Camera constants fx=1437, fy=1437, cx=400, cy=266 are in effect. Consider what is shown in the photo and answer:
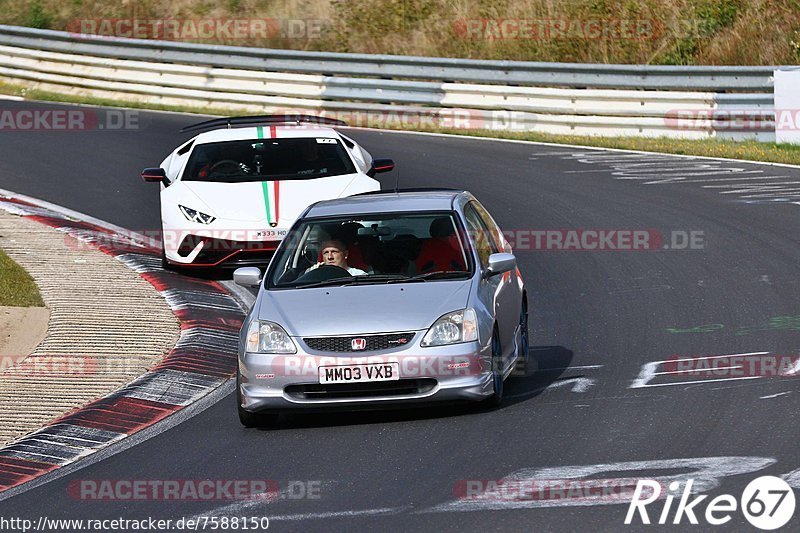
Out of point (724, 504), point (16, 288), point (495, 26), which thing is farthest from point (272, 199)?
point (495, 26)

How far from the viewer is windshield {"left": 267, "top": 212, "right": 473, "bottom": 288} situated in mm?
9711

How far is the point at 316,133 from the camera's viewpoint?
1589cm

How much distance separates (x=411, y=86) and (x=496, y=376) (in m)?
17.1

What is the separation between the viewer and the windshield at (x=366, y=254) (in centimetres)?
971

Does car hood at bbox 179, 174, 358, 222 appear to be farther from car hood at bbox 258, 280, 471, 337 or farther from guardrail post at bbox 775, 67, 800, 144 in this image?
guardrail post at bbox 775, 67, 800, 144

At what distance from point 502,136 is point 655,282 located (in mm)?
10803

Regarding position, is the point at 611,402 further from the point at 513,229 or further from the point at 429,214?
the point at 513,229

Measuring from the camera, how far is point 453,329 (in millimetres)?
8992

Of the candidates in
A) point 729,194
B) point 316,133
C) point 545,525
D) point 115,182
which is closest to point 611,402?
point 545,525
